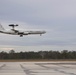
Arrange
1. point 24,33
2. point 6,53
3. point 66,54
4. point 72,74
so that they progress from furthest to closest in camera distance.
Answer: point 6,53 → point 66,54 → point 24,33 → point 72,74

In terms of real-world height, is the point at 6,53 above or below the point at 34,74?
above

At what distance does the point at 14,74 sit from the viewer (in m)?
36.4

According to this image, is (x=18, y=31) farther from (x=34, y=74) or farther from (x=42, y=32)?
(x=34, y=74)

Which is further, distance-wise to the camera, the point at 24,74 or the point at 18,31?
the point at 18,31

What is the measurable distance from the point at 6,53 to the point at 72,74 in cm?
14179

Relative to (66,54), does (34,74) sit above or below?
below

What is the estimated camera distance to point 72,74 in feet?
118

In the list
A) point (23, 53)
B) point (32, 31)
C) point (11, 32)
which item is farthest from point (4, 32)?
point (23, 53)

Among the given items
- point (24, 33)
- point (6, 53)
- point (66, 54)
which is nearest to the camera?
point (24, 33)

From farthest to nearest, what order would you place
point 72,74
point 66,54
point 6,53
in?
1. point 6,53
2. point 66,54
3. point 72,74

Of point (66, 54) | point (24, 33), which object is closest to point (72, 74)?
point (24, 33)

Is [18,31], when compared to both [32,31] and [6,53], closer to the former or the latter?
[32,31]

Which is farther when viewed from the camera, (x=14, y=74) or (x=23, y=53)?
(x=23, y=53)

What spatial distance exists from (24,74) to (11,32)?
5579 centimetres
